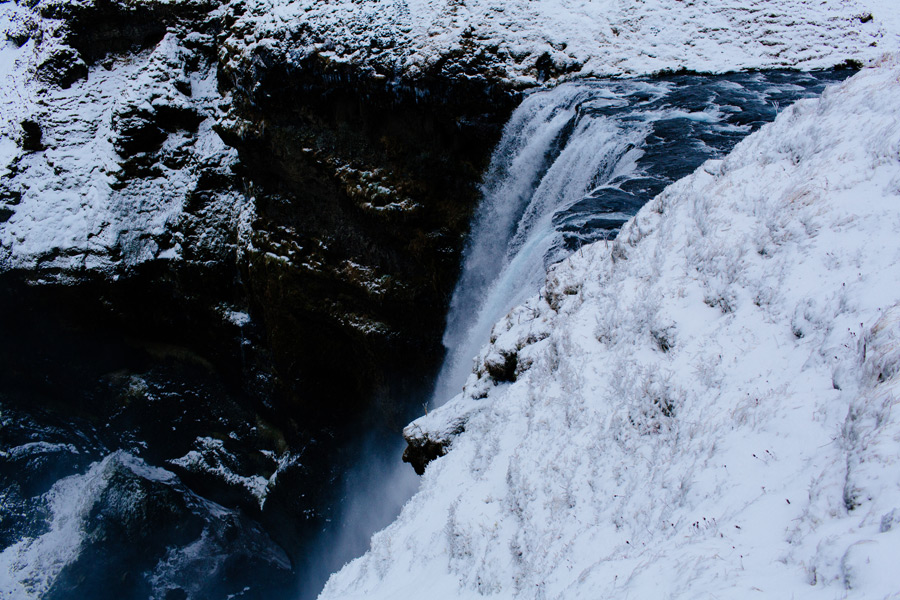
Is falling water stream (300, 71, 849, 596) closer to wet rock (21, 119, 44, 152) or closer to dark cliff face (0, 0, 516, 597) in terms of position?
dark cliff face (0, 0, 516, 597)

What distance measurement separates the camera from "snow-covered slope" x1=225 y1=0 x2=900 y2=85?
46.6 ft

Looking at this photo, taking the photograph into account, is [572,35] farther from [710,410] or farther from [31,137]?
[31,137]

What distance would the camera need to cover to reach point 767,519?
119 inches

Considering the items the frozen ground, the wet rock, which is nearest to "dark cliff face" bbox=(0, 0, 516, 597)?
the wet rock

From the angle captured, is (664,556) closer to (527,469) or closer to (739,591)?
(739,591)

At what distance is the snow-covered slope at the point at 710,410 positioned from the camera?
2.86m

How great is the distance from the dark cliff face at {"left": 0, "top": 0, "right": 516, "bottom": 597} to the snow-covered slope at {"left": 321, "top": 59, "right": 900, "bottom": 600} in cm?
856

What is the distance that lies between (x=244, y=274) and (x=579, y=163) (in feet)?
40.6

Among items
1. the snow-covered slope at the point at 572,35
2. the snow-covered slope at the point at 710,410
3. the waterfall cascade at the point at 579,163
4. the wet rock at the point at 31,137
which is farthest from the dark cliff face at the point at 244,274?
the snow-covered slope at the point at 710,410

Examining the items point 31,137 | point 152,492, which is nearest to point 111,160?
point 31,137

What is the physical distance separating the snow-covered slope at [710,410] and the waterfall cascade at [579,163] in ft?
7.56

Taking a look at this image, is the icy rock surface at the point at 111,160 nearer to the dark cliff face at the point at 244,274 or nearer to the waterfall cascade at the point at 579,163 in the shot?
the dark cliff face at the point at 244,274

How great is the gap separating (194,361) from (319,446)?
6224 mm

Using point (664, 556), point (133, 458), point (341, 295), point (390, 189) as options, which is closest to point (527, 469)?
point (664, 556)
